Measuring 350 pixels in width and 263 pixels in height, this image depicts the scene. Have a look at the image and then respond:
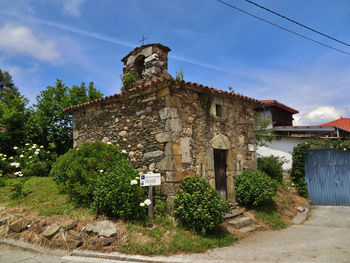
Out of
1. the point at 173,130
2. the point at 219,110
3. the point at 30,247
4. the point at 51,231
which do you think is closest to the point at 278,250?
the point at 173,130

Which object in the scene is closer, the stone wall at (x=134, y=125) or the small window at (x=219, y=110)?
the stone wall at (x=134, y=125)

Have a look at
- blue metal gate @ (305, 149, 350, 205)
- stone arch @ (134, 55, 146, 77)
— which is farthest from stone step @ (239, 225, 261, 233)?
stone arch @ (134, 55, 146, 77)

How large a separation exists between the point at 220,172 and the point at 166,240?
3160mm

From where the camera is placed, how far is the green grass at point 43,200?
5258mm

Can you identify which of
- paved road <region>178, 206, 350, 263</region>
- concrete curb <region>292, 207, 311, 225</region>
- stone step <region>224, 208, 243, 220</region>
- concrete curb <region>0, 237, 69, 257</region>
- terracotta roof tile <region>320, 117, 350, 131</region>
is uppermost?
terracotta roof tile <region>320, 117, 350, 131</region>

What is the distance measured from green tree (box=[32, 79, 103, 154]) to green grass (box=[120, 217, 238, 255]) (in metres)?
7.75

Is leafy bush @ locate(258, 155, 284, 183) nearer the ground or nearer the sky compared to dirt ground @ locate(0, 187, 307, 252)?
nearer the sky

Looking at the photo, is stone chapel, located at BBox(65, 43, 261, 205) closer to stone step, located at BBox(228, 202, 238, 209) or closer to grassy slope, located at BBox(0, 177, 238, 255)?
stone step, located at BBox(228, 202, 238, 209)

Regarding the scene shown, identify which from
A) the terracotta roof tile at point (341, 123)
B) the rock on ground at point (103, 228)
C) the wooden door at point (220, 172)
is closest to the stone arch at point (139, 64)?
the wooden door at point (220, 172)

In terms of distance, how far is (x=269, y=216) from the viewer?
683 centimetres

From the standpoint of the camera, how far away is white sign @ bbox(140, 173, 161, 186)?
5133 millimetres

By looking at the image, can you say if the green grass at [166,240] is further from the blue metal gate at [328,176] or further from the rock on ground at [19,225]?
the blue metal gate at [328,176]

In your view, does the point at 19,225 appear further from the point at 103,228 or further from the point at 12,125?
the point at 12,125

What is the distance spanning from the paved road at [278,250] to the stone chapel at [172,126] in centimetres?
164
